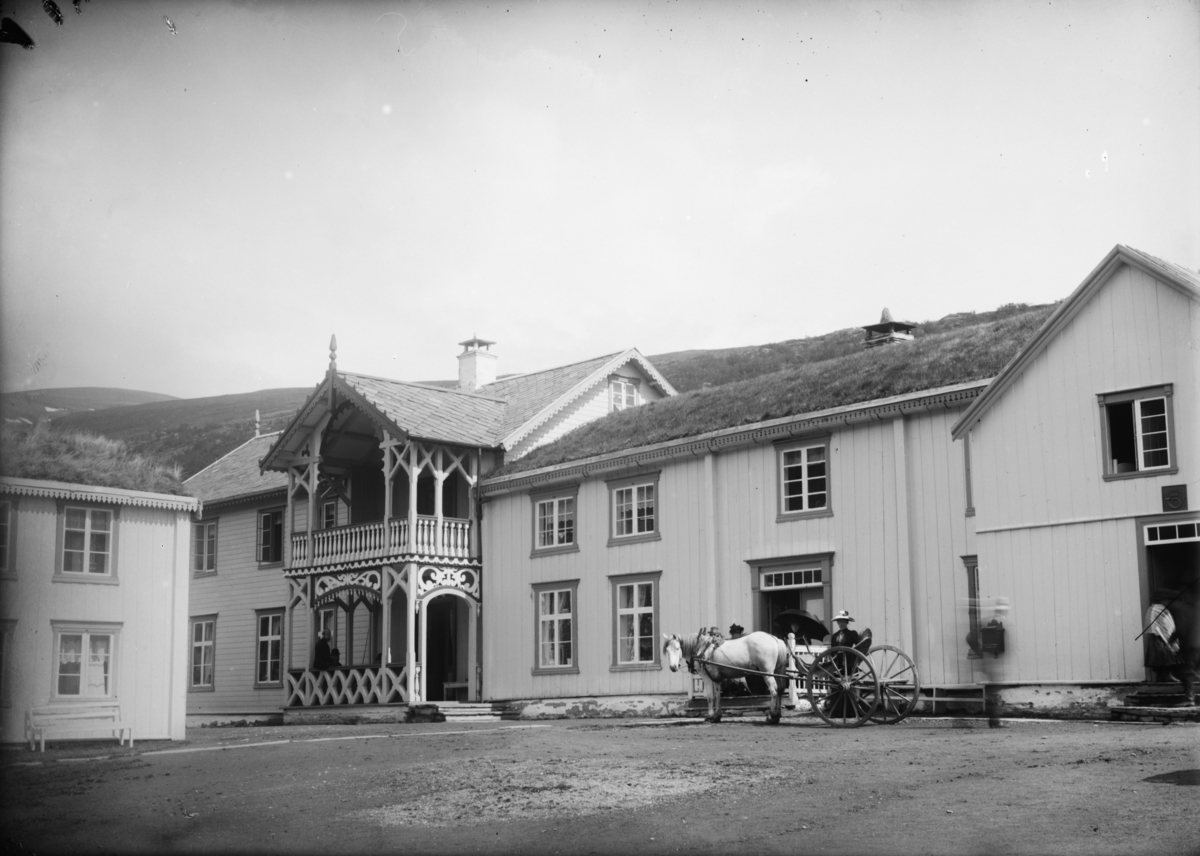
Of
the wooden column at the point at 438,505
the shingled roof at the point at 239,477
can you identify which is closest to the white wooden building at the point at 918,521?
the wooden column at the point at 438,505

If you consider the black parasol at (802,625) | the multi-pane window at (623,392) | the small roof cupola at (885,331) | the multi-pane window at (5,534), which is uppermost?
the small roof cupola at (885,331)

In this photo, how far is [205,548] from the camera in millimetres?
39188

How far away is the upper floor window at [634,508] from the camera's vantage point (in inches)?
1099

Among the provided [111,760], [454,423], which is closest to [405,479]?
[454,423]

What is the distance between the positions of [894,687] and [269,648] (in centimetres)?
2064

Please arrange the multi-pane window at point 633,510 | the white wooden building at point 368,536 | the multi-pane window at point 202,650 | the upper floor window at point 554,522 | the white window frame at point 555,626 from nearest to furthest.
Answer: the multi-pane window at point 633,510
the white window frame at point 555,626
the upper floor window at point 554,522
the white wooden building at point 368,536
the multi-pane window at point 202,650

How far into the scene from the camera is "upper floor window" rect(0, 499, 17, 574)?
42.4 feet

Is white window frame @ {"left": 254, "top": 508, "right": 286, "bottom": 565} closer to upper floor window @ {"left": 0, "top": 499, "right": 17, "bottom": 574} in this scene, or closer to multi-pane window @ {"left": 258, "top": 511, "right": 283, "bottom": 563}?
multi-pane window @ {"left": 258, "top": 511, "right": 283, "bottom": 563}

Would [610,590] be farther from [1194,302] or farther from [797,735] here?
[1194,302]

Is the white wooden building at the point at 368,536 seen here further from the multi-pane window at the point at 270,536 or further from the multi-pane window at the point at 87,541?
the multi-pane window at the point at 87,541

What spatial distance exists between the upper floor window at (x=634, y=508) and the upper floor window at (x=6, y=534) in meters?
15.6

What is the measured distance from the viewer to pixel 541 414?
107 ft

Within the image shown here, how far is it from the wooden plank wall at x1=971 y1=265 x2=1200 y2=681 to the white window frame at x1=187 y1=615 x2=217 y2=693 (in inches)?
972

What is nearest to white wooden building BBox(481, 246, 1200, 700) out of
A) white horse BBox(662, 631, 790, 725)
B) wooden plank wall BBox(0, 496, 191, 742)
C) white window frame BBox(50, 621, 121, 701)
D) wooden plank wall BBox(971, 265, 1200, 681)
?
wooden plank wall BBox(971, 265, 1200, 681)
